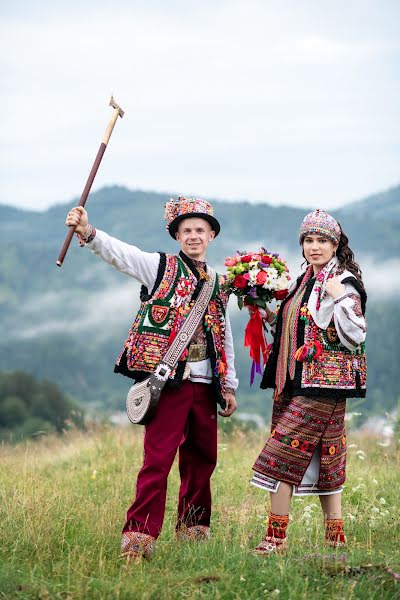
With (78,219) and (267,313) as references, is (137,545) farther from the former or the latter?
(78,219)

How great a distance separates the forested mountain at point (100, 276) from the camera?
86.8 meters

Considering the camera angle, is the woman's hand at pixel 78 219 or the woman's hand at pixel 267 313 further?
the woman's hand at pixel 267 313

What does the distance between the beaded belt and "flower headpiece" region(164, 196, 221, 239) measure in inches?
30.9

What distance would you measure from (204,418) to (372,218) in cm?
11527

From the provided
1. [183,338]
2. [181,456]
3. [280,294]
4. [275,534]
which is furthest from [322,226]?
[275,534]

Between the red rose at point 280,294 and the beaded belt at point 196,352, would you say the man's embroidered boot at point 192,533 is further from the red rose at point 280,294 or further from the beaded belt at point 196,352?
the red rose at point 280,294

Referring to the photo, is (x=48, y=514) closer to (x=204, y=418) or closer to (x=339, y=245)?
(x=204, y=418)

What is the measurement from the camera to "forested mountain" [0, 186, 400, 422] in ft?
285

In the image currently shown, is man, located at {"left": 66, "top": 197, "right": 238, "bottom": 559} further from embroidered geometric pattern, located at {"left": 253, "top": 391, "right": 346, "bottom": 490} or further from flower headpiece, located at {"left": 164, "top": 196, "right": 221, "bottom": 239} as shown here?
embroidered geometric pattern, located at {"left": 253, "top": 391, "right": 346, "bottom": 490}

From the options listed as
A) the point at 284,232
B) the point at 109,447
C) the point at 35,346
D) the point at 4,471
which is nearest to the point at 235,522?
the point at 4,471

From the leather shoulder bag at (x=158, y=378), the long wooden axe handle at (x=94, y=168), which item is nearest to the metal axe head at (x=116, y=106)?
the long wooden axe handle at (x=94, y=168)

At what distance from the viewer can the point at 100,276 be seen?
115938mm

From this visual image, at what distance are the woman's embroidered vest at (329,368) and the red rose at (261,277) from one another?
13.7 inches

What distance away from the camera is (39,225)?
397 ft
